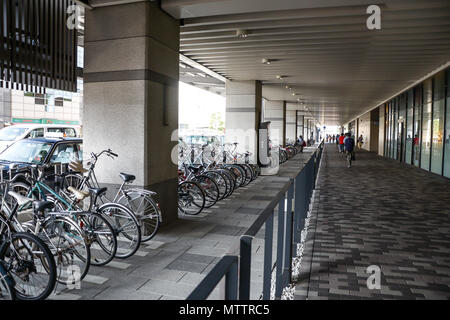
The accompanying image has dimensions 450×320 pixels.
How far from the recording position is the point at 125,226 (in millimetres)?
4387

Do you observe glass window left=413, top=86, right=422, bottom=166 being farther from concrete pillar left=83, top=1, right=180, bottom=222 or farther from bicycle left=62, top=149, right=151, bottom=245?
bicycle left=62, top=149, right=151, bottom=245

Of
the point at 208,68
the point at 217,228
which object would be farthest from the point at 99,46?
the point at 208,68

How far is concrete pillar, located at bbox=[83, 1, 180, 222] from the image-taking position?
533cm

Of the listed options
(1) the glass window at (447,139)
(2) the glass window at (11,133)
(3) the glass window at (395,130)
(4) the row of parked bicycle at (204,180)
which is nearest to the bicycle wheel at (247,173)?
(4) the row of parked bicycle at (204,180)

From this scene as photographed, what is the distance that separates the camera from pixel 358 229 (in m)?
5.69

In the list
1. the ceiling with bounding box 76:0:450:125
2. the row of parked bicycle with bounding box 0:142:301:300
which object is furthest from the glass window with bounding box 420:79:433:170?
the row of parked bicycle with bounding box 0:142:301:300

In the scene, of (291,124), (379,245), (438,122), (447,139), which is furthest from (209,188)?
(291,124)

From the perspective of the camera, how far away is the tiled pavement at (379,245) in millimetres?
3525

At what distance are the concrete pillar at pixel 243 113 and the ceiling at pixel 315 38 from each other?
868 mm

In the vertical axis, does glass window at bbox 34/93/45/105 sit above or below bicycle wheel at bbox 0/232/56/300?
above

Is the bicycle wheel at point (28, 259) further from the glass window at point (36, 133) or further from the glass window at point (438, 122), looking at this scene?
the glass window at point (438, 122)

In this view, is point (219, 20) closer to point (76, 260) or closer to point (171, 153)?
point (171, 153)

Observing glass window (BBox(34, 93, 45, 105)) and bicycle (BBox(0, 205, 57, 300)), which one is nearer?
bicycle (BBox(0, 205, 57, 300))

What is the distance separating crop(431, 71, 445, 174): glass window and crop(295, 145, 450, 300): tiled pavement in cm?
357
